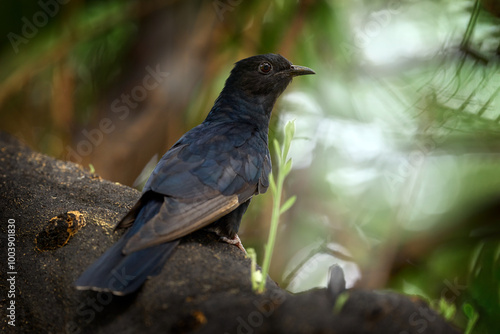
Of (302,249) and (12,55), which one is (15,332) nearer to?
(302,249)

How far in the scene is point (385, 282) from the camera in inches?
185

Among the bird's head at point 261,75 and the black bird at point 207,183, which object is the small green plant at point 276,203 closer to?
the black bird at point 207,183

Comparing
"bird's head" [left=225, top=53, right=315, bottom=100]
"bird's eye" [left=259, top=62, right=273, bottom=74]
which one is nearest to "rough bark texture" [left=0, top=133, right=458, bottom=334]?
"bird's head" [left=225, top=53, right=315, bottom=100]

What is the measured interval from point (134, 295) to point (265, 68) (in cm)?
241

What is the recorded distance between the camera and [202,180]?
9.67 feet

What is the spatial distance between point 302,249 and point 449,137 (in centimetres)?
173

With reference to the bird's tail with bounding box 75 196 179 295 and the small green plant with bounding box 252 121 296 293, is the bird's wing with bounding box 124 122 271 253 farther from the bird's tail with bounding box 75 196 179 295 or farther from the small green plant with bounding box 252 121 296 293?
the small green plant with bounding box 252 121 296 293

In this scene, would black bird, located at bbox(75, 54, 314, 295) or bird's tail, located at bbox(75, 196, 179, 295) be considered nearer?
bird's tail, located at bbox(75, 196, 179, 295)

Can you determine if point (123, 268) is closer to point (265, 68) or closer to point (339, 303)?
point (339, 303)

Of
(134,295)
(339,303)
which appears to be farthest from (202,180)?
(339,303)

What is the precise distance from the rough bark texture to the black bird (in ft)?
0.32

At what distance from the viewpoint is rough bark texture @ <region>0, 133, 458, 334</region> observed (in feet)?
5.73

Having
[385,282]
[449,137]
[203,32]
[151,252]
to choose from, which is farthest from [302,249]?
[151,252]

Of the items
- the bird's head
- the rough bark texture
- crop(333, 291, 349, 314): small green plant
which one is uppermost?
the bird's head
